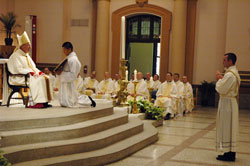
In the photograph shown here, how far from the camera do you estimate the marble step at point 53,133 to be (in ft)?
16.9

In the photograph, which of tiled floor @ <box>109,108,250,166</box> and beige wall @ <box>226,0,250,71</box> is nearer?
tiled floor @ <box>109,108,250,166</box>

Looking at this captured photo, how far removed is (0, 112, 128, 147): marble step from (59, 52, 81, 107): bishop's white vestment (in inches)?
33.1

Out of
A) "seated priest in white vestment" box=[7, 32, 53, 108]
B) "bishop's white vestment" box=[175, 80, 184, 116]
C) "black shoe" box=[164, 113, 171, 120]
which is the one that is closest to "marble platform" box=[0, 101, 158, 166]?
"seated priest in white vestment" box=[7, 32, 53, 108]

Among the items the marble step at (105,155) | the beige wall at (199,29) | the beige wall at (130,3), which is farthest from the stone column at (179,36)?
the marble step at (105,155)

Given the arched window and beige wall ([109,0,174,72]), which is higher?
beige wall ([109,0,174,72])

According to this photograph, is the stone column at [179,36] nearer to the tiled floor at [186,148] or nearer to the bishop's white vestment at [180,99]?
the bishop's white vestment at [180,99]

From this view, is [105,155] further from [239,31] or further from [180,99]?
[239,31]

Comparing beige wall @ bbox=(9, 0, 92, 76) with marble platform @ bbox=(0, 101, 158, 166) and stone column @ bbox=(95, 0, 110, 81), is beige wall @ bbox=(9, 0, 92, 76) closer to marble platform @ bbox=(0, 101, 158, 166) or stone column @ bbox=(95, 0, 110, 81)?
stone column @ bbox=(95, 0, 110, 81)

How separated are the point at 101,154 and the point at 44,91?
2.14 metres

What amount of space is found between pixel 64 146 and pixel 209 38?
10604 millimetres

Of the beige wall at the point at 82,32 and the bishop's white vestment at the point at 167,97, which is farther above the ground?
the beige wall at the point at 82,32

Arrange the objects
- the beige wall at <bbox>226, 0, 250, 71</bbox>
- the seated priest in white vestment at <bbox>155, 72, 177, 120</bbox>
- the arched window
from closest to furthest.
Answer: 1. the seated priest in white vestment at <bbox>155, 72, 177, 120</bbox>
2. the beige wall at <bbox>226, 0, 250, 71</bbox>
3. the arched window

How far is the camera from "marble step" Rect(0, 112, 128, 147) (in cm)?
514

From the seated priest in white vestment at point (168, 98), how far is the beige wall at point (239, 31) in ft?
11.0
